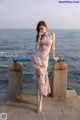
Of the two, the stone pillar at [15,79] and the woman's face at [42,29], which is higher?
the woman's face at [42,29]

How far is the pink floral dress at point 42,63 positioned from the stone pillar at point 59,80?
611mm

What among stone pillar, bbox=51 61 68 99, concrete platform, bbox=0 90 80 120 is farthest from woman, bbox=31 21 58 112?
stone pillar, bbox=51 61 68 99

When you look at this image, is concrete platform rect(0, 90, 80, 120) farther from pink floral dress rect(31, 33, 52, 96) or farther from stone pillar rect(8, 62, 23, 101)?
pink floral dress rect(31, 33, 52, 96)

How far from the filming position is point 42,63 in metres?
7.16

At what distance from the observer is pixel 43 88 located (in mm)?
7211

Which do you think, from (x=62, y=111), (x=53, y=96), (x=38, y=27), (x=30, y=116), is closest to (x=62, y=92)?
(x=53, y=96)

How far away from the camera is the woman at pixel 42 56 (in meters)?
7.06

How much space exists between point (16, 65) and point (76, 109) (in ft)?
5.94

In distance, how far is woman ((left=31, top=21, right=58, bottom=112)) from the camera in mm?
7062

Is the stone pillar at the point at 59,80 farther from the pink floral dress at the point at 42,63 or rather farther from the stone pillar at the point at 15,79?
the stone pillar at the point at 15,79

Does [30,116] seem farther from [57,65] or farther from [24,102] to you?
[57,65]

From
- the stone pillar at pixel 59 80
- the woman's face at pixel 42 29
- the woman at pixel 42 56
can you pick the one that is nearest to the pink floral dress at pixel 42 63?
the woman at pixel 42 56

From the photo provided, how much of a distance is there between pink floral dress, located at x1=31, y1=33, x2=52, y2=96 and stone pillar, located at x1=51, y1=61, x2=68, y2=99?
24.1 inches

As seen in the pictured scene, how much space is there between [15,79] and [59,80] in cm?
110
